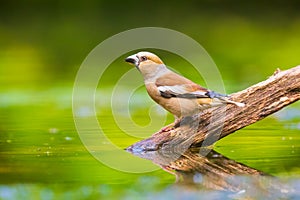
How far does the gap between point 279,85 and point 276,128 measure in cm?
105

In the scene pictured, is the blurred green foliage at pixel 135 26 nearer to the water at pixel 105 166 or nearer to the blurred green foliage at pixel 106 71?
the blurred green foliage at pixel 106 71

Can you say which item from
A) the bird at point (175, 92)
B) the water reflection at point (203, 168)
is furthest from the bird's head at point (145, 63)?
the water reflection at point (203, 168)

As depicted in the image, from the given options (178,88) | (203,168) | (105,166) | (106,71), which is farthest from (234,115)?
(106,71)

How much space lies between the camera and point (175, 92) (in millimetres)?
4816

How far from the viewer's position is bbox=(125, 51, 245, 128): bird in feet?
15.7

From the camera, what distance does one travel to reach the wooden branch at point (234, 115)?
4.87 meters

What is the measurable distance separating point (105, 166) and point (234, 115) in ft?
2.52

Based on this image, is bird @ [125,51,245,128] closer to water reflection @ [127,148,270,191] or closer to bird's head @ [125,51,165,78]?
bird's head @ [125,51,165,78]

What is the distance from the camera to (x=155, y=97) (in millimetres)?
4887

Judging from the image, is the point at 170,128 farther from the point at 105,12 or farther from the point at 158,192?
the point at 105,12

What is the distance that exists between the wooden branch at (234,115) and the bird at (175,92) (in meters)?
0.10

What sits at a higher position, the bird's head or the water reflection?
the bird's head

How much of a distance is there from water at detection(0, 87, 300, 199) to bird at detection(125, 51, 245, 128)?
34 centimetres

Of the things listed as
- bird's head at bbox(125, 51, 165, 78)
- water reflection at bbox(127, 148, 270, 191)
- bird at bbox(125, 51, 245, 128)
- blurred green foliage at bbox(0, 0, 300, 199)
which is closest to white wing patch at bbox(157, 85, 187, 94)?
bird at bbox(125, 51, 245, 128)
